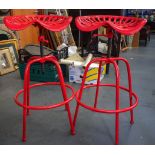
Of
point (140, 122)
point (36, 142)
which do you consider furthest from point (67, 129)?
point (140, 122)

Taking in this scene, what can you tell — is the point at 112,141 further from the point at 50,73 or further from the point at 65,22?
the point at 50,73

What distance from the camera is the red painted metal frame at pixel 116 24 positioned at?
4.73ft

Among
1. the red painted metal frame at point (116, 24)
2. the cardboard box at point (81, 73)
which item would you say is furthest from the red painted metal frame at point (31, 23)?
the cardboard box at point (81, 73)

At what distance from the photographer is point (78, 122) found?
208 cm

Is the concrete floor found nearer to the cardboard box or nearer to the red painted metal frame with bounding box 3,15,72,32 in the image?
the cardboard box

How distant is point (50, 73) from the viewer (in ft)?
9.86

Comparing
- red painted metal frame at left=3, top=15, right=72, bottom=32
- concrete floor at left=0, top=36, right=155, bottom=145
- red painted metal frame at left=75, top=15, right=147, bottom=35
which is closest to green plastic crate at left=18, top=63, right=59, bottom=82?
concrete floor at left=0, top=36, right=155, bottom=145

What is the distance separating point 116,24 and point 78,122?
1.01 m

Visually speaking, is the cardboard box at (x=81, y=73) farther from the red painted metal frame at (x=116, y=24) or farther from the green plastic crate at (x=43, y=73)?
the red painted metal frame at (x=116, y=24)

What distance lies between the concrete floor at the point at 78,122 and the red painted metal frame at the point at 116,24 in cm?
93

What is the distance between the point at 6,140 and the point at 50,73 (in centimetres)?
136

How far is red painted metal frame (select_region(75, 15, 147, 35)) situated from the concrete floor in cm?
93

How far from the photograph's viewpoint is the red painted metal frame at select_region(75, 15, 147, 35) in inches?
56.7

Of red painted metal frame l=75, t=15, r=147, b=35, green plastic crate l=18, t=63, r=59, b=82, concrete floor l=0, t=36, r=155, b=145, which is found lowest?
concrete floor l=0, t=36, r=155, b=145
